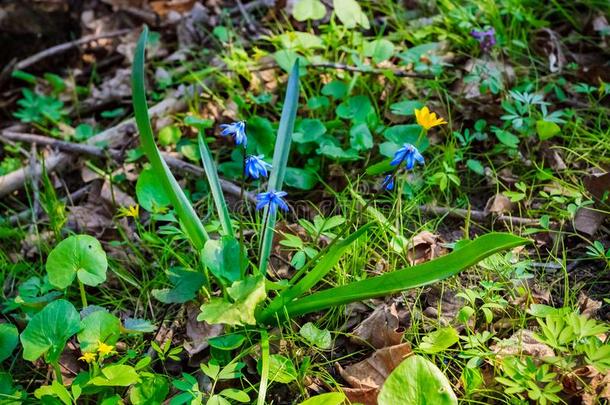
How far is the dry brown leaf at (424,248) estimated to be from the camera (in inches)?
77.7

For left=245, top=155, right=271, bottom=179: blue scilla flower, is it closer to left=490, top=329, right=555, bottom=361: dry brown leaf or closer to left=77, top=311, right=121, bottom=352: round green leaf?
left=77, top=311, right=121, bottom=352: round green leaf

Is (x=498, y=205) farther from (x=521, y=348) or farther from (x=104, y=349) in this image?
(x=104, y=349)

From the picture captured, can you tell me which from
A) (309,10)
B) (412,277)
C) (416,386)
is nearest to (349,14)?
(309,10)

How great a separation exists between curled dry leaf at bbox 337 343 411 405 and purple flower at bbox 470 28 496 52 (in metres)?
1.33

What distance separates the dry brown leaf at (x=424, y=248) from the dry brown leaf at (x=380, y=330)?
22 centimetres

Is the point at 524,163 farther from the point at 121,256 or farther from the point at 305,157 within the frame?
the point at 121,256

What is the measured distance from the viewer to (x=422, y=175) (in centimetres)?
223

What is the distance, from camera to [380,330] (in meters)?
1.78

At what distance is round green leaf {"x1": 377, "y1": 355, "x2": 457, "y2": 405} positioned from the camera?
153cm

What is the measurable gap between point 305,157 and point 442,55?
28.9 inches

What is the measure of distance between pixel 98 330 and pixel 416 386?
0.83m

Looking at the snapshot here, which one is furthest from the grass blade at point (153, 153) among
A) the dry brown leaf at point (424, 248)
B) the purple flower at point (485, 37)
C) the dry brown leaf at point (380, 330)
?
the purple flower at point (485, 37)

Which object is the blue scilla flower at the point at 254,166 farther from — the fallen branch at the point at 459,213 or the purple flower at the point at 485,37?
the purple flower at the point at 485,37

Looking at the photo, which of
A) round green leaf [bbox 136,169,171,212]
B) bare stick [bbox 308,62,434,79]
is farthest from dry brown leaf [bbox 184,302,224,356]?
bare stick [bbox 308,62,434,79]
